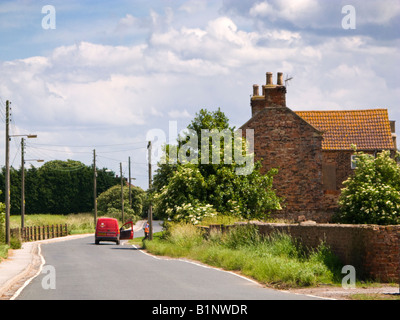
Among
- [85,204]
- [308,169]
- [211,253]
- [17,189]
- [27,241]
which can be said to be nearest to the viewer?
[211,253]

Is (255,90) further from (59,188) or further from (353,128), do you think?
(59,188)

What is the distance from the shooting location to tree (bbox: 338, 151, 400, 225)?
117 feet

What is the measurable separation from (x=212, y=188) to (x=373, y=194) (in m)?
10.5

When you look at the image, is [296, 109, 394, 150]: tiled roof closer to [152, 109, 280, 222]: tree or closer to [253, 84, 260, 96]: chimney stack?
[253, 84, 260, 96]: chimney stack

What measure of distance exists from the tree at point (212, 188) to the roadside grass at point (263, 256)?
5895mm

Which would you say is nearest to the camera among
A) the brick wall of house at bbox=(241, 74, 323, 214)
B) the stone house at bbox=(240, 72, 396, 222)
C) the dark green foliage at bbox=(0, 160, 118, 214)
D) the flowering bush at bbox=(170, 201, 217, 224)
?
the flowering bush at bbox=(170, 201, 217, 224)

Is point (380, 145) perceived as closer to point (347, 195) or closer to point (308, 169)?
point (308, 169)

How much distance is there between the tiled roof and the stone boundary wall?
105 feet

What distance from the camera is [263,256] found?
22.6 metres

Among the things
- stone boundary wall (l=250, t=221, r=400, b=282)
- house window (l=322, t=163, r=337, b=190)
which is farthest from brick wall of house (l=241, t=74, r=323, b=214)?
stone boundary wall (l=250, t=221, r=400, b=282)

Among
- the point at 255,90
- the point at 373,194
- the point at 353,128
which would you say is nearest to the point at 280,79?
the point at 255,90

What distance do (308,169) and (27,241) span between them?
25.0 metres

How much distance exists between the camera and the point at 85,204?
344 feet
